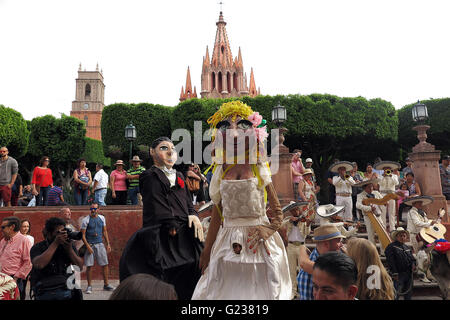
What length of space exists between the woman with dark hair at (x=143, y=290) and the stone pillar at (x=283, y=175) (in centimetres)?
885

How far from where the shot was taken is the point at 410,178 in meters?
11.5

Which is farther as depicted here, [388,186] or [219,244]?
[388,186]

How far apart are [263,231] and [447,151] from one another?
86.8 feet

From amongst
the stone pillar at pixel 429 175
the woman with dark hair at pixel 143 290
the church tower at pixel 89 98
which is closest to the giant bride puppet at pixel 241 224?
the woman with dark hair at pixel 143 290

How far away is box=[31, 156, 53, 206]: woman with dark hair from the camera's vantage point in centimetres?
993

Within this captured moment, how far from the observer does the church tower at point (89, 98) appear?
9888 cm

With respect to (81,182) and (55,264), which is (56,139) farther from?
(55,264)

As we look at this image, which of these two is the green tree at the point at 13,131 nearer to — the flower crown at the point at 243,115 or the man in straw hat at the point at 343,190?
the man in straw hat at the point at 343,190

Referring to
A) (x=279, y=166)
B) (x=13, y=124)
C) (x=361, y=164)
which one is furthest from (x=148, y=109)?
(x=279, y=166)

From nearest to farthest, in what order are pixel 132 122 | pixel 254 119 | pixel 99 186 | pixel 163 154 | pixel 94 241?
pixel 254 119 < pixel 163 154 < pixel 94 241 < pixel 99 186 < pixel 132 122

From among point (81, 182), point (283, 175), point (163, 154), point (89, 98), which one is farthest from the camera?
point (89, 98)

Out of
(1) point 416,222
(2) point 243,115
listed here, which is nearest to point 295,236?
(1) point 416,222

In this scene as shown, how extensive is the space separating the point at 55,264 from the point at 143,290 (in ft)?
8.27

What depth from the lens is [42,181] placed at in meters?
10.0
